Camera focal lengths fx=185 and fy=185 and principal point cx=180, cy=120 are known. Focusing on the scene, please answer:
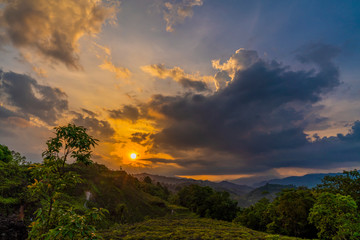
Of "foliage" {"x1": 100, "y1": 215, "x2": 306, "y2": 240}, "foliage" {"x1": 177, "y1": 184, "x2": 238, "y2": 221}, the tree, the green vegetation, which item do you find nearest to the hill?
the green vegetation

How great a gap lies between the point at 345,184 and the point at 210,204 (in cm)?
5207

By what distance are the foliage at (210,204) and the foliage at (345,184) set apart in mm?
45116

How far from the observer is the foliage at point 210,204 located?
8088 cm

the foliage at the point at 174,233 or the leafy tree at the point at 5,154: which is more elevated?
the leafy tree at the point at 5,154

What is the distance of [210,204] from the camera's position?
83500 mm

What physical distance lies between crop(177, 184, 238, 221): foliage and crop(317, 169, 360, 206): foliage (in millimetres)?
45116

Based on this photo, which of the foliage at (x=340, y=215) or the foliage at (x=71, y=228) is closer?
the foliage at (x=71, y=228)

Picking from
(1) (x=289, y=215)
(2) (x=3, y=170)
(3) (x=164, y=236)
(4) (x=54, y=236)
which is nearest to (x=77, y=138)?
(4) (x=54, y=236)

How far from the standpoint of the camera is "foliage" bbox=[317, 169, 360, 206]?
43.0 meters

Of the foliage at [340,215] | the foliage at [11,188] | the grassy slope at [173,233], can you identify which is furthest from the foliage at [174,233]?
the foliage at [11,188]

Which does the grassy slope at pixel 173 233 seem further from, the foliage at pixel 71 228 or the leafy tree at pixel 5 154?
the leafy tree at pixel 5 154

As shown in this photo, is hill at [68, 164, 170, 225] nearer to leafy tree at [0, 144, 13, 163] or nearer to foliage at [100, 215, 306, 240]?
leafy tree at [0, 144, 13, 163]

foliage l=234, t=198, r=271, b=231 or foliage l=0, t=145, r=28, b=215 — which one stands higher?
foliage l=0, t=145, r=28, b=215

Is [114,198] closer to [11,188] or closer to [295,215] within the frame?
[11,188]
